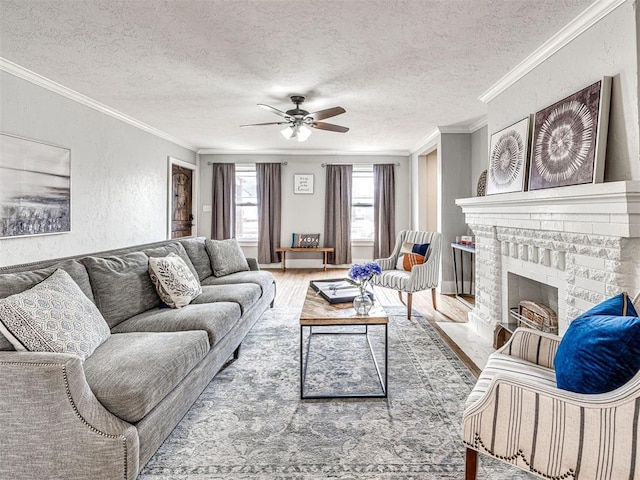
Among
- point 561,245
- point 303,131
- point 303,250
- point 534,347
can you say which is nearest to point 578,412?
point 534,347

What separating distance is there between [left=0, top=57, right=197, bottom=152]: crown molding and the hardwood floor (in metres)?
3.00

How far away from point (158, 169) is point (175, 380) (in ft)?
14.8

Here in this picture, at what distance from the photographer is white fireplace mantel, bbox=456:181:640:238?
5.69 feet

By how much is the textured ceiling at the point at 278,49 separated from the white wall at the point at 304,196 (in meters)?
2.78

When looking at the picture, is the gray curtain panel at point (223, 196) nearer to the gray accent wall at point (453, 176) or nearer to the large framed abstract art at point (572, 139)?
the gray accent wall at point (453, 176)

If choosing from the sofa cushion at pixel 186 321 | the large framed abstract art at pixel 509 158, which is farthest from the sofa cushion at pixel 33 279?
the large framed abstract art at pixel 509 158

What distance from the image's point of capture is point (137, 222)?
488 cm

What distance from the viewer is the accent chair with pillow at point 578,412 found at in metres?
1.07

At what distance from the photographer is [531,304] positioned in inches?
112

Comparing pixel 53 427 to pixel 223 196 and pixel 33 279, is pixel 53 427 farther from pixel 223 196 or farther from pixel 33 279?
pixel 223 196

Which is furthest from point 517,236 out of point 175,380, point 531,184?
point 175,380

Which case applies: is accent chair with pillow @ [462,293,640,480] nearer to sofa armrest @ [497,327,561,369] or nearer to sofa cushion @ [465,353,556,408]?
sofa cushion @ [465,353,556,408]

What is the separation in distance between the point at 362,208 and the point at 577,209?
17.2 ft

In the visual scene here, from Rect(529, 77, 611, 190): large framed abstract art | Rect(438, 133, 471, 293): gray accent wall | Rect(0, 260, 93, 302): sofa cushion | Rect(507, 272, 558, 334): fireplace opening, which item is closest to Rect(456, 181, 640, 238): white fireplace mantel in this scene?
Rect(529, 77, 611, 190): large framed abstract art
